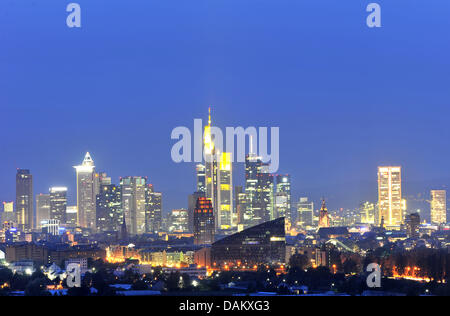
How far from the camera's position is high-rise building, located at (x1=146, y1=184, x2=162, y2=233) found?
149 metres

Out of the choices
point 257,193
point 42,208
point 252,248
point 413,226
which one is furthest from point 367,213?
point 252,248

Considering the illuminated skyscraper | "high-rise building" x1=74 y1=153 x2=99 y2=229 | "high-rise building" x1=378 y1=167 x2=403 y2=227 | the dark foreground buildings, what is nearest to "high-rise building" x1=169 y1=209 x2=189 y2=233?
"high-rise building" x1=74 y1=153 x2=99 y2=229

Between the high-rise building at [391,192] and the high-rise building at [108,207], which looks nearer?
the high-rise building at [108,207]

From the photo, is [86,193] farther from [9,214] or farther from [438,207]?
[438,207]

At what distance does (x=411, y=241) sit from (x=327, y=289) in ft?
220

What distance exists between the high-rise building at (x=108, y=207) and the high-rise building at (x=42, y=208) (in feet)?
25.7

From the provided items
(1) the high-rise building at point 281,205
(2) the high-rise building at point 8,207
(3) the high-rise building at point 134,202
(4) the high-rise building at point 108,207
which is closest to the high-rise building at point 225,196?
(1) the high-rise building at point 281,205

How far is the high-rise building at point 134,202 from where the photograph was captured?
14650 cm

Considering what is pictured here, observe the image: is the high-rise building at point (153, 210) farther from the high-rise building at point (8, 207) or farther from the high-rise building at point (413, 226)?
the high-rise building at point (413, 226)

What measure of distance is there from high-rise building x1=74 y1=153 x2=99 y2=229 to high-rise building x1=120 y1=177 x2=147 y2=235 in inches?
191

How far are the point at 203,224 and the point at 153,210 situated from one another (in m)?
44.5

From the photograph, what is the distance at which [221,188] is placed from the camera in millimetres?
136125

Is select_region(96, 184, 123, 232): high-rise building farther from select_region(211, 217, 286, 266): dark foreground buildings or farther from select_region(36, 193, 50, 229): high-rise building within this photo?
select_region(211, 217, 286, 266): dark foreground buildings
